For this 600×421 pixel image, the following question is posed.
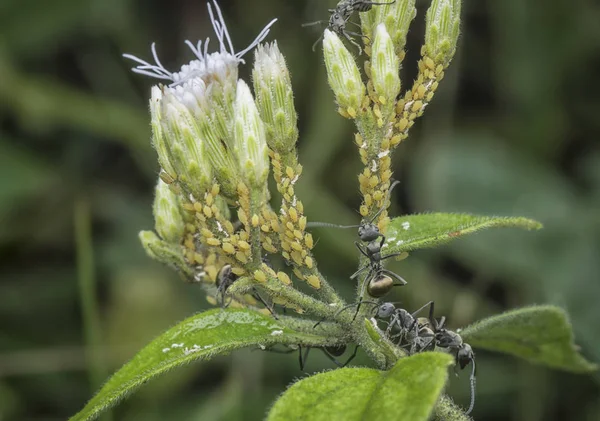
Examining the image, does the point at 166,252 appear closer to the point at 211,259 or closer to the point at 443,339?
the point at 211,259

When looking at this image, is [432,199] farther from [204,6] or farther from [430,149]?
[204,6]

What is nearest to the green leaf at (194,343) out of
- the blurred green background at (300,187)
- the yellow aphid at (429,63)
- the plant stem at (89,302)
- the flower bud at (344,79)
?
the flower bud at (344,79)

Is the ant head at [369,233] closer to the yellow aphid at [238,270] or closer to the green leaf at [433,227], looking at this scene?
the green leaf at [433,227]

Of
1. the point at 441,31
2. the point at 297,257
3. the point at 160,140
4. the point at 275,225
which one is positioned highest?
the point at 441,31

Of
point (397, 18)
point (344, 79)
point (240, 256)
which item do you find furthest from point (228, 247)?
point (397, 18)

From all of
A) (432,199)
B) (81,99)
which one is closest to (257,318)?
(432,199)
